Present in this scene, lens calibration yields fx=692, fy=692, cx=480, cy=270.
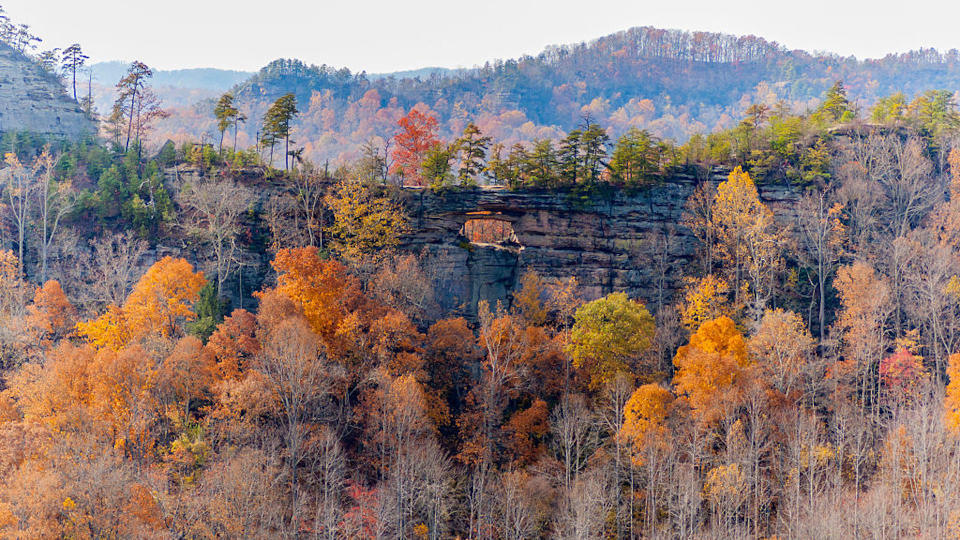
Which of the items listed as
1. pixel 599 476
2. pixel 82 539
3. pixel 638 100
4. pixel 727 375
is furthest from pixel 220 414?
pixel 638 100

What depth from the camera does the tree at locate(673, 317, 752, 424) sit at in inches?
1308

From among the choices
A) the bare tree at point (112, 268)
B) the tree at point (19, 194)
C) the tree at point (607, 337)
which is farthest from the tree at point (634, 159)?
the tree at point (19, 194)

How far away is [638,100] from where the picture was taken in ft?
392

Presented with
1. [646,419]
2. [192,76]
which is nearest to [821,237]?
Result: [646,419]

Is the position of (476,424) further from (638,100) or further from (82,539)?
(638,100)

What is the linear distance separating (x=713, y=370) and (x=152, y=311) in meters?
27.5

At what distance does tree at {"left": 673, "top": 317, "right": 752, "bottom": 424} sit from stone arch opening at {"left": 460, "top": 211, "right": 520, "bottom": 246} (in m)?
14.6

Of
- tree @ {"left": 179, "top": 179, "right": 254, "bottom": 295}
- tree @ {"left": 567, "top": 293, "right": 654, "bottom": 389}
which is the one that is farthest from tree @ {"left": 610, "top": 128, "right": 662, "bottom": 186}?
tree @ {"left": 179, "top": 179, "right": 254, "bottom": 295}

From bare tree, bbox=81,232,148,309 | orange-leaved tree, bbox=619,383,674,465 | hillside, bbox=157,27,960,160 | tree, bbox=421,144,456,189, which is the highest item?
hillside, bbox=157,27,960,160

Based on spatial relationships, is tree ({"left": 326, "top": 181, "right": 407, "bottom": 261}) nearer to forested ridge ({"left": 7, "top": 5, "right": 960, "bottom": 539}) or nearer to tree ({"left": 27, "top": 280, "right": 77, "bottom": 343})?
forested ridge ({"left": 7, "top": 5, "right": 960, "bottom": 539})

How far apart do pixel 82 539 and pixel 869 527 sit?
98.7 ft

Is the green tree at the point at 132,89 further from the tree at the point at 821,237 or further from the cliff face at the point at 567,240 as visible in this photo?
the tree at the point at 821,237

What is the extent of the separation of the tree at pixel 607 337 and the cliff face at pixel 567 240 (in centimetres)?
835

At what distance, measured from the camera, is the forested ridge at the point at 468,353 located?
28.4 m
